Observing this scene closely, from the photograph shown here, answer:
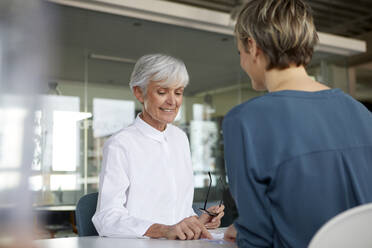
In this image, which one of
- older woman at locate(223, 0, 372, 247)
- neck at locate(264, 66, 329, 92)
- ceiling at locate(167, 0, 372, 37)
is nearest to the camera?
older woman at locate(223, 0, 372, 247)

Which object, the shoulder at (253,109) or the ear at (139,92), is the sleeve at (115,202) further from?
the shoulder at (253,109)

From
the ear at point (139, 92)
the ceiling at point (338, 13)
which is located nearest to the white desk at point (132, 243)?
the ear at point (139, 92)

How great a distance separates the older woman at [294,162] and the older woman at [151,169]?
0.60 metres

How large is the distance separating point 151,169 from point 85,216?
397mm

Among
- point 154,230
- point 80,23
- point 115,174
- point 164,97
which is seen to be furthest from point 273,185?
point 80,23

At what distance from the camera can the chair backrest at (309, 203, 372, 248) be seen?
2.24 ft

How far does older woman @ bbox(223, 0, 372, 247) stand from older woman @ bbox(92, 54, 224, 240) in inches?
23.5

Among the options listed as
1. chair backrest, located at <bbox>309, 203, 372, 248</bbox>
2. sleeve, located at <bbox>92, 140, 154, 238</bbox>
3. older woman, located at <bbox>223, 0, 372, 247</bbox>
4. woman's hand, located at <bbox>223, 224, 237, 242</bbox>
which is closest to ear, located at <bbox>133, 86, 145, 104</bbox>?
sleeve, located at <bbox>92, 140, 154, 238</bbox>

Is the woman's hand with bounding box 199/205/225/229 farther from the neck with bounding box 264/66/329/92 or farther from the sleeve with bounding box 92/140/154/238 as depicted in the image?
the neck with bounding box 264/66/329/92

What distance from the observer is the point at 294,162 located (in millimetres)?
872

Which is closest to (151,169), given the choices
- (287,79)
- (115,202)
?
(115,202)

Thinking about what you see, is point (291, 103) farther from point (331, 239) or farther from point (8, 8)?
point (8, 8)

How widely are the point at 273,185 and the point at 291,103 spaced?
197 mm

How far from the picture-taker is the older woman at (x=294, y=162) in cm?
88
